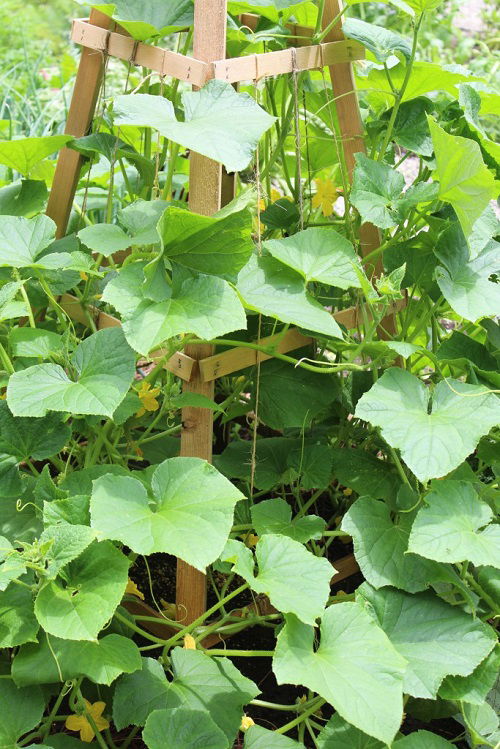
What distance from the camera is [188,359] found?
1.52 meters

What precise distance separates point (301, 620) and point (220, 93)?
813 millimetres

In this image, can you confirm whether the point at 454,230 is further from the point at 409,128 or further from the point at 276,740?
the point at 276,740

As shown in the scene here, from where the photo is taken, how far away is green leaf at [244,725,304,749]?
4.43ft

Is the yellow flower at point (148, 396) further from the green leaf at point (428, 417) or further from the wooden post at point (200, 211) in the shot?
the green leaf at point (428, 417)

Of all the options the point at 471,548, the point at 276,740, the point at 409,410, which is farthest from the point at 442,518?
the point at 276,740

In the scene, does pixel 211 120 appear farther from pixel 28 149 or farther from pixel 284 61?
pixel 28 149

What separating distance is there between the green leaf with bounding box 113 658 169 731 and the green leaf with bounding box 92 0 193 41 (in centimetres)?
110

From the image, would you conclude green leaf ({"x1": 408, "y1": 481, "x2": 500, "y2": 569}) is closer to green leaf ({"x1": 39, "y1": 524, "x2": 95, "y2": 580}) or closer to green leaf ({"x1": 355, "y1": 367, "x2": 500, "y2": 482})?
green leaf ({"x1": 355, "y1": 367, "x2": 500, "y2": 482})

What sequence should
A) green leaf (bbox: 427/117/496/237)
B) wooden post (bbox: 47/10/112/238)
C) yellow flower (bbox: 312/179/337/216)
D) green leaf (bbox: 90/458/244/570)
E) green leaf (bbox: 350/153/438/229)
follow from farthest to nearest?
1. yellow flower (bbox: 312/179/337/216)
2. wooden post (bbox: 47/10/112/238)
3. green leaf (bbox: 350/153/438/229)
4. green leaf (bbox: 427/117/496/237)
5. green leaf (bbox: 90/458/244/570)

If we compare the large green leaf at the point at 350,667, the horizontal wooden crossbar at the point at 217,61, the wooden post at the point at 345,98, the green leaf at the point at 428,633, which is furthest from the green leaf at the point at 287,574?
the horizontal wooden crossbar at the point at 217,61

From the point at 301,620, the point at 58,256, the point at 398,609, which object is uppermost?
the point at 58,256

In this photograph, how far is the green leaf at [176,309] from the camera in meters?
1.27

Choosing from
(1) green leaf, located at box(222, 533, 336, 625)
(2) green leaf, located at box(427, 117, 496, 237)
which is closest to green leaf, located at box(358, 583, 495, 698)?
(1) green leaf, located at box(222, 533, 336, 625)

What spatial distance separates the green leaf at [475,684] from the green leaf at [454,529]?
0.20 meters
